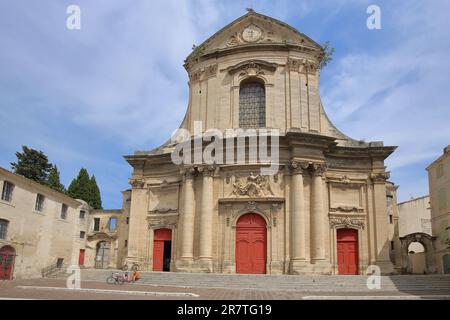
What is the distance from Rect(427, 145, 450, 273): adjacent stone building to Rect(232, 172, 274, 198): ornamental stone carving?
12.7 m

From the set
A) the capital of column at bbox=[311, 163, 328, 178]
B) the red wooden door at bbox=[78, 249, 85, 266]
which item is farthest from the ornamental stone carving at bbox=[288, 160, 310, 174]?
the red wooden door at bbox=[78, 249, 85, 266]

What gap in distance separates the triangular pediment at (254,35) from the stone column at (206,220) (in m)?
8.68

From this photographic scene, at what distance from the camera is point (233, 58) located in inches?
1117

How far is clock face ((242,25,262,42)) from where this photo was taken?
2873 centimetres

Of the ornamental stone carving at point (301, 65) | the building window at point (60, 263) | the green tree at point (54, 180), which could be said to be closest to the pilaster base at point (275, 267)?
the ornamental stone carving at point (301, 65)

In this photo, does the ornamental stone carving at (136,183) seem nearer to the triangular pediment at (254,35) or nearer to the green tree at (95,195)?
the triangular pediment at (254,35)

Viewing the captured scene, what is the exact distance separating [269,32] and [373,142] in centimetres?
971

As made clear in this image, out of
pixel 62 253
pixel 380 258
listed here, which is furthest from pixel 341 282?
pixel 62 253

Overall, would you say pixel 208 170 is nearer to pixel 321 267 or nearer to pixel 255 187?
pixel 255 187

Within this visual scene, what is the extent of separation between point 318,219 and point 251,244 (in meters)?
4.09

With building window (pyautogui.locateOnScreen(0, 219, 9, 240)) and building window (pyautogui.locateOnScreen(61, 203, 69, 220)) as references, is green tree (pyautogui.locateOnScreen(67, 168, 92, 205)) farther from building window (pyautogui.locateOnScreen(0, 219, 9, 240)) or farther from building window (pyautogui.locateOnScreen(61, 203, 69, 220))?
building window (pyautogui.locateOnScreen(0, 219, 9, 240))

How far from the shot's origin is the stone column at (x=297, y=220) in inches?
934

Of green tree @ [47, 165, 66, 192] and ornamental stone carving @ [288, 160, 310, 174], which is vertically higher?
green tree @ [47, 165, 66, 192]
